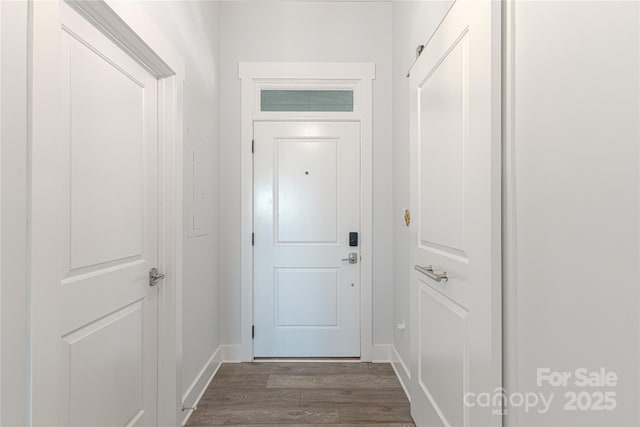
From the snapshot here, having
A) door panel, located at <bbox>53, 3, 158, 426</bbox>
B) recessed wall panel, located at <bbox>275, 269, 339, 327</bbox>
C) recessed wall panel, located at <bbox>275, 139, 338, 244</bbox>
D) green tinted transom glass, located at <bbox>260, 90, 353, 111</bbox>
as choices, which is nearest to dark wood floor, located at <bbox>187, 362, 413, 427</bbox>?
recessed wall panel, located at <bbox>275, 269, 339, 327</bbox>

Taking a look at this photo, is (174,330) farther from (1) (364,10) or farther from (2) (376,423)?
(1) (364,10)

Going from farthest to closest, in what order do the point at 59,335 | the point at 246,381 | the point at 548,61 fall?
1. the point at 246,381
2. the point at 59,335
3. the point at 548,61

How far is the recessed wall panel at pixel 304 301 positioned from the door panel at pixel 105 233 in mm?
1149

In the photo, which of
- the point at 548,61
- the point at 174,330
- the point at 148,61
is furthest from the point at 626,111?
the point at 174,330

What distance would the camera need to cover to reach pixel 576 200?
0.82 meters

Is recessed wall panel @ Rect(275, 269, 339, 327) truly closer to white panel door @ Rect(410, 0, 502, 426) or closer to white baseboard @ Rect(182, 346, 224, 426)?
white baseboard @ Rect(182, 346, 224, 426)

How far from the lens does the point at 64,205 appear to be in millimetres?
1116

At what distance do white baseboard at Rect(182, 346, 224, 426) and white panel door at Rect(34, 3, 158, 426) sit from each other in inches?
9.5

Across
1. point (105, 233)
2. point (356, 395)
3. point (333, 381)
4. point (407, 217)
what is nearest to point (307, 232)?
point (407, 217)

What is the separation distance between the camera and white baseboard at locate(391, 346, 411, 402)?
2238 mm

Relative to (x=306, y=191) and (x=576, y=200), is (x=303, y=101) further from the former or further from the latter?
(x=576, y=200)

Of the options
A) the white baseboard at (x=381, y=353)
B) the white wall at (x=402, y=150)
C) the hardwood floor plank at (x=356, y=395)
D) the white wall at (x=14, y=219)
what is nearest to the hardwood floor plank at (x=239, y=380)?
the hardwood floor plank at (x=356, y=395)

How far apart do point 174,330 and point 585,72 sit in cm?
197

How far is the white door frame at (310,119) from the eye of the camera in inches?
108
